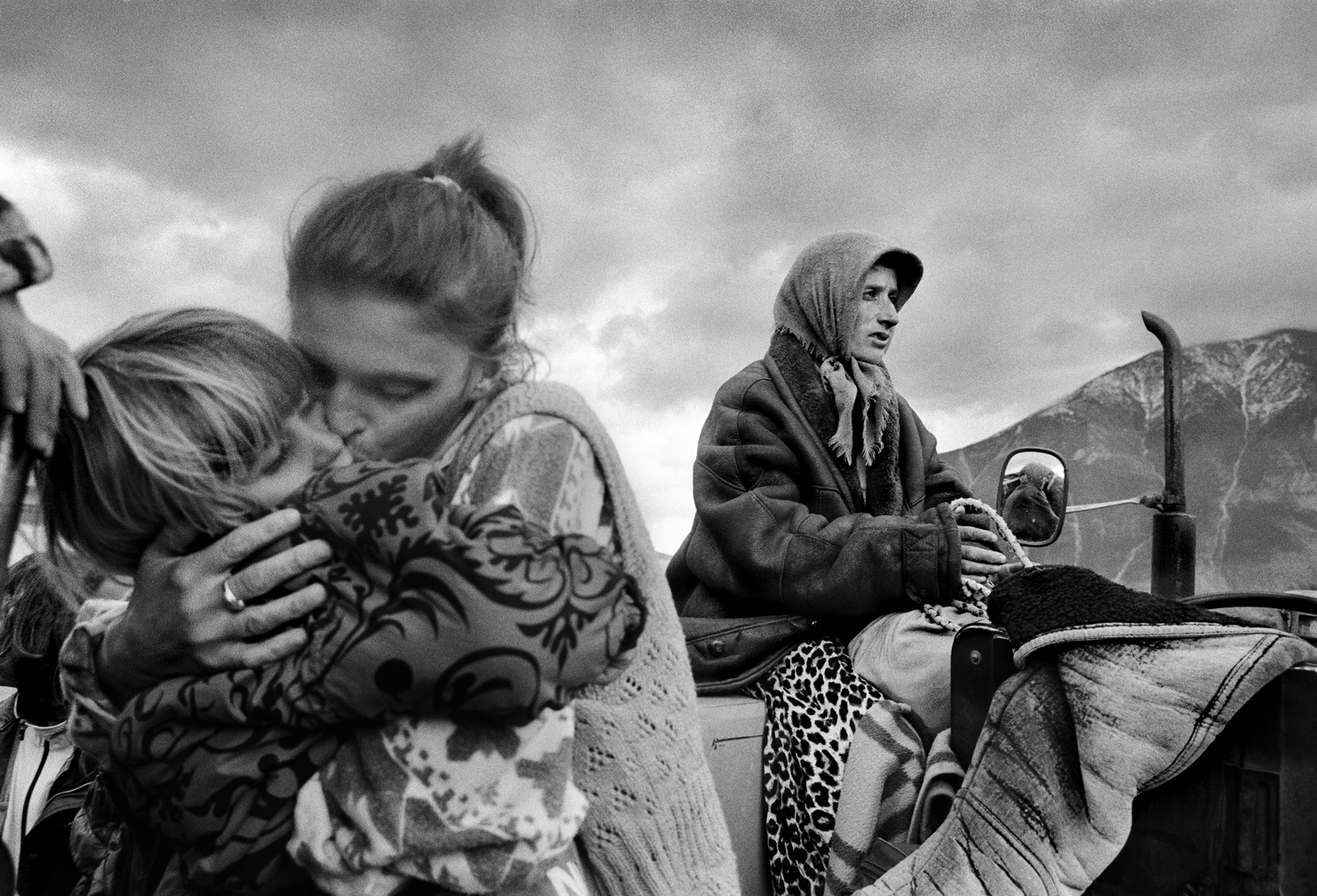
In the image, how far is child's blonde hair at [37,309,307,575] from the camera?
4.23ft

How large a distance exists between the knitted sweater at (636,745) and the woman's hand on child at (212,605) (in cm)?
26

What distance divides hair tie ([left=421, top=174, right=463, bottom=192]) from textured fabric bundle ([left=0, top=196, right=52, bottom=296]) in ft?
2.09

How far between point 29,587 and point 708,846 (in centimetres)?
248

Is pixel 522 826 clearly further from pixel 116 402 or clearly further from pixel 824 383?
pixel 824 383

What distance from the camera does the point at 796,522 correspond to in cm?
335

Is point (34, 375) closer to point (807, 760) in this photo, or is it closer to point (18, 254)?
point (18, 254)

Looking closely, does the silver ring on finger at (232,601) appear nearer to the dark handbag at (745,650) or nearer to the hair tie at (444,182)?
the hair tie at (444,182)

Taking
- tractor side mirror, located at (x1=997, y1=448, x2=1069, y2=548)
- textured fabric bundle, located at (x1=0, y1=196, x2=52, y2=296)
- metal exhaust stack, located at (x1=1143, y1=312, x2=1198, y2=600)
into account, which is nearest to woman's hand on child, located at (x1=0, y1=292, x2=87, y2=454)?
textured fabric bundle, located at (x1=0, y1=196, x2=52, y2=296)

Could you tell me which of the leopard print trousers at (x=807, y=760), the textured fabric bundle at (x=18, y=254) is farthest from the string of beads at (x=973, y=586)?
the textured fabric bundle at (x=18, y=254)

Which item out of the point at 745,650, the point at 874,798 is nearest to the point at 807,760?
the point at 874,798

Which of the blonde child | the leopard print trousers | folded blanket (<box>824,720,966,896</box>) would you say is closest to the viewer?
the blonde child

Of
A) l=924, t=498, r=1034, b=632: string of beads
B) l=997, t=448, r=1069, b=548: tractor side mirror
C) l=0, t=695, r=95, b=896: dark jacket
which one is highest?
l=997, t=448, r=1069, b=548: tractor side mirror

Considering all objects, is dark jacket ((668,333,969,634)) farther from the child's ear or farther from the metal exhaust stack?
the child's ear

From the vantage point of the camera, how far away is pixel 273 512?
129cm
